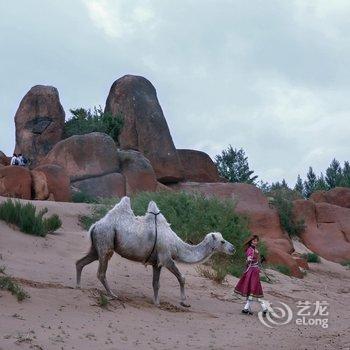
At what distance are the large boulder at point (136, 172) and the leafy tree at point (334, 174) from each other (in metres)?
28.7

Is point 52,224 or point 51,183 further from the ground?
point 51,183

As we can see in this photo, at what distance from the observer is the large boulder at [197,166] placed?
42344 mm

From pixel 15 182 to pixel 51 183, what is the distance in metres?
2.14

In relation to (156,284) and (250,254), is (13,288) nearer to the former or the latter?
(156,284)

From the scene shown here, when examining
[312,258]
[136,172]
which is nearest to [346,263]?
[312,258]

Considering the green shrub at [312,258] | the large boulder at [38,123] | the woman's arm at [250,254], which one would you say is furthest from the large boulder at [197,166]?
the woman's arm at [250,254]

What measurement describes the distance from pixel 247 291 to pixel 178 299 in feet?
4.45

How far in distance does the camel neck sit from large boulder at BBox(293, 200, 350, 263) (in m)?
22.8

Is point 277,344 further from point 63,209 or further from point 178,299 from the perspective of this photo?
point 63,209

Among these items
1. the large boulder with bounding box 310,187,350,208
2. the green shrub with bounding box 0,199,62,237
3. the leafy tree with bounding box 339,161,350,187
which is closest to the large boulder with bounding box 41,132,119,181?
the green shrub with bounding box 0,199,62,237

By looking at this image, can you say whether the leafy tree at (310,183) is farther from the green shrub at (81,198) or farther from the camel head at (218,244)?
the camel head at (218,244)

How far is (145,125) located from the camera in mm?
40875

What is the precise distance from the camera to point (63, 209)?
25266 millimetres

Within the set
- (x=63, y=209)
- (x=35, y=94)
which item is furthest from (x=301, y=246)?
(x=35, y=94)
